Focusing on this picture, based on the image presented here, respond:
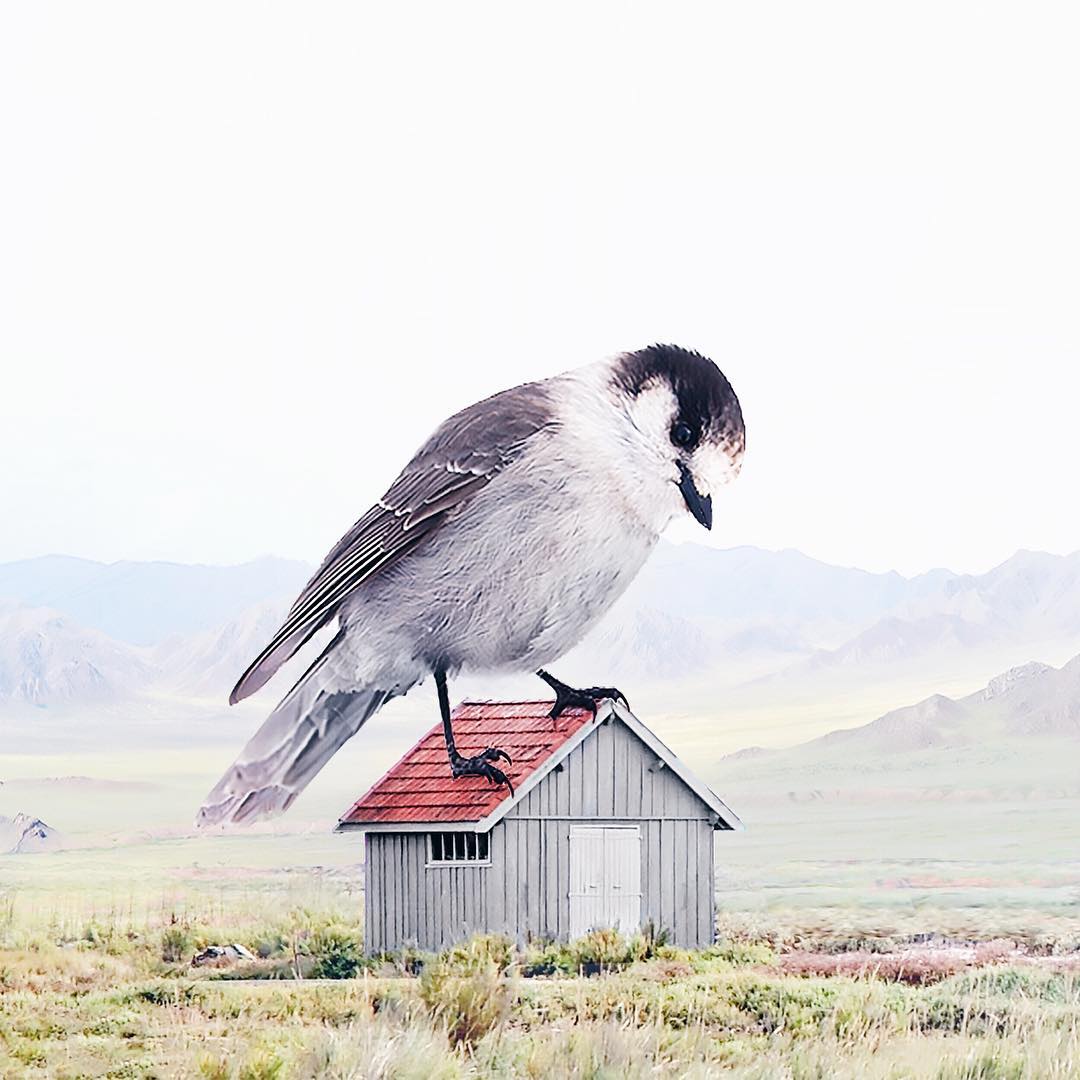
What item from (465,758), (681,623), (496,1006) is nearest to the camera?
(496,1006)

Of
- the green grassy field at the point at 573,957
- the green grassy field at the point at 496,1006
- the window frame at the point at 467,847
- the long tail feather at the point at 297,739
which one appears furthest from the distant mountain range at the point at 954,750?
the long tail feather at the point at 297,739

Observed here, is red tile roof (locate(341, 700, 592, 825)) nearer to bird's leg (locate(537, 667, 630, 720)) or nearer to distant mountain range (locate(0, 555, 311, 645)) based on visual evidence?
bird's leg (locate(537, 667, 630, 720))

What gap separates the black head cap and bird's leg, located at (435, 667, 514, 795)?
2.14 ft

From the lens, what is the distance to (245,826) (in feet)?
13.2

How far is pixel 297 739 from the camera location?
13.0 ft

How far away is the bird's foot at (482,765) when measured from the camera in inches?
154

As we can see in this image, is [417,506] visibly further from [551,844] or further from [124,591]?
[124,591]

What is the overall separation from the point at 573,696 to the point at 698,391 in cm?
67

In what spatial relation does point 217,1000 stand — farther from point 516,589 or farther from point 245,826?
point 516,589

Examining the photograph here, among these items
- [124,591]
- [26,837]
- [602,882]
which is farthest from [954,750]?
[26,837]

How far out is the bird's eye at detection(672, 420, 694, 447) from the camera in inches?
148

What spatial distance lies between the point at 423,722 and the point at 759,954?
2.59 feet

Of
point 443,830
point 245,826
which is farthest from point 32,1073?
point 443,830

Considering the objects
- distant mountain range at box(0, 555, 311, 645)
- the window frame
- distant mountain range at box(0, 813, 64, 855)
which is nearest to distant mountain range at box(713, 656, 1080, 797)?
the window frame
